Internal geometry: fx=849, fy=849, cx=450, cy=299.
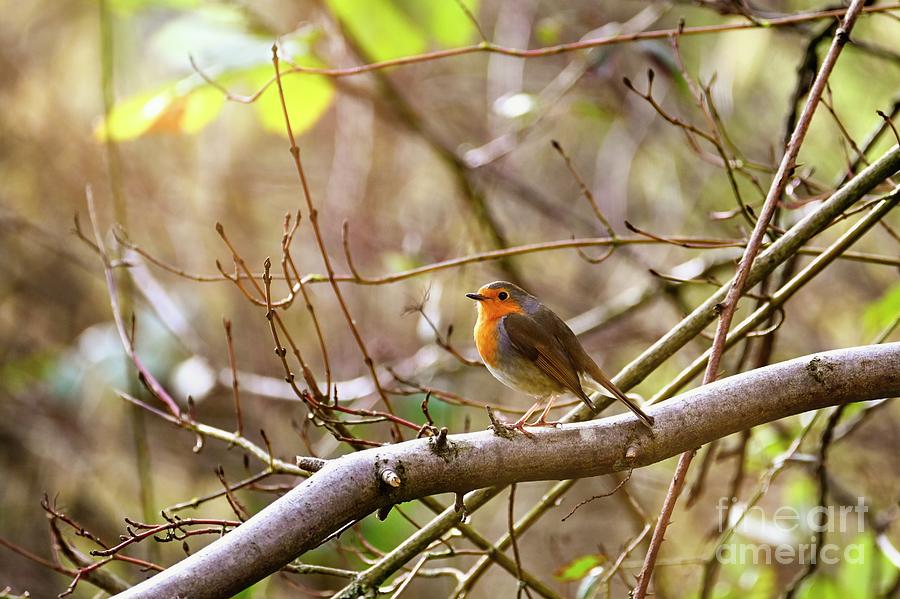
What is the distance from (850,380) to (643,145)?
174 inches

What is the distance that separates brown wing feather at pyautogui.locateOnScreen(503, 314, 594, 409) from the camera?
7.53 ft

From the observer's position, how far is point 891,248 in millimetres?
5566

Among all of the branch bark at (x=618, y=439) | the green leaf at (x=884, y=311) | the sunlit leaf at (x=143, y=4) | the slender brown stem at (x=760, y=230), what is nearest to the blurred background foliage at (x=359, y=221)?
the sunlit leaf at (x=143, y=4)

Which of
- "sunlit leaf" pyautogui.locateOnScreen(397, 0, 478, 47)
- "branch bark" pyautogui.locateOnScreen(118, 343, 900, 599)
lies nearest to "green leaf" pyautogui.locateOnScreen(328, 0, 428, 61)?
"sunlit leaf" pyautogui.locateOnScreen(397, 0, 478, 47)

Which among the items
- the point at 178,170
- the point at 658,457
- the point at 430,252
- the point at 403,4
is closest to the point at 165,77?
the point at 178,170

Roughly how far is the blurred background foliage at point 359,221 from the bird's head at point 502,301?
1.48 meters

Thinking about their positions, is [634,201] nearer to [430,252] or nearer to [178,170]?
[430,252]

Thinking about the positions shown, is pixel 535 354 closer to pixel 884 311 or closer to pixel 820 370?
pixel 820 370

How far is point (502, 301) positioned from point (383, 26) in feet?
3.26

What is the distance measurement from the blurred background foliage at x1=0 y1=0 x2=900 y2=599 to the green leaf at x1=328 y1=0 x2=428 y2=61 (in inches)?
51.9

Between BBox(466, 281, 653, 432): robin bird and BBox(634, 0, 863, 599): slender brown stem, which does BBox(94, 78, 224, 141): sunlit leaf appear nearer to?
BBox(466, 281, 653, 432): robin bird

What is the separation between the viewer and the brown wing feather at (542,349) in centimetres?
229

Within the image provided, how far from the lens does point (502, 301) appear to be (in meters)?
2.65

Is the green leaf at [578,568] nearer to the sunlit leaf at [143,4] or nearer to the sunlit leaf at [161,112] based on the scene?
the sunlit leaf at [161,112]
